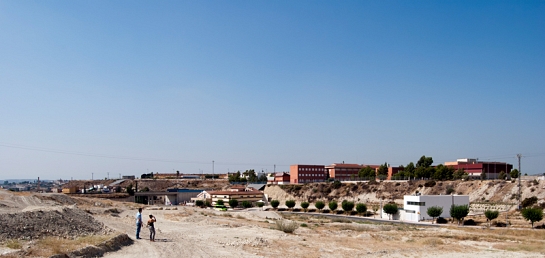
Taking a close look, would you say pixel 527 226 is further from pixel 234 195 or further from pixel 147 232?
pixel 234 195

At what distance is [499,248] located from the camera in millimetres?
40125

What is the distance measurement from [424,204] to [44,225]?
68.6 meters

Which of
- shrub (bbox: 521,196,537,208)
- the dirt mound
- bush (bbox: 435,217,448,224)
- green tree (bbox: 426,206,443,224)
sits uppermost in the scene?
the dirt mound

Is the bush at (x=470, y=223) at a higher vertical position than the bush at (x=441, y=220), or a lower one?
higher

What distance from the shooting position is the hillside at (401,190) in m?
98.9

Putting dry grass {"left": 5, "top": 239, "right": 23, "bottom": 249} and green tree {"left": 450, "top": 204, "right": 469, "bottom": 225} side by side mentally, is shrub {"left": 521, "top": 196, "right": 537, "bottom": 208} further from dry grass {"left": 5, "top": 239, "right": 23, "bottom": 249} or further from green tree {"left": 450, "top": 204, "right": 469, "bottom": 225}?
dry grass {"left": 5, "top": 239, "right": 23, "bottom": 249}

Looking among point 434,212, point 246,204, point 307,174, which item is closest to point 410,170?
point 307,174

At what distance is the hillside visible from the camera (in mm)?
98938

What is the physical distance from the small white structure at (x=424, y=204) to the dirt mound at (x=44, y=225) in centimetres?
6260

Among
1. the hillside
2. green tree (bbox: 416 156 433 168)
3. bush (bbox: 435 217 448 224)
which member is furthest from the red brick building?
bush (bbox: 435 217 448 224)

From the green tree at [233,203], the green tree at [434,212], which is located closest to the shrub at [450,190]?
the green tree at [434,212]

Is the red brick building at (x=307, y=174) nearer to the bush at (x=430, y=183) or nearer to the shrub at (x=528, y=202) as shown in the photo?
the bush at (x=430, y=183)

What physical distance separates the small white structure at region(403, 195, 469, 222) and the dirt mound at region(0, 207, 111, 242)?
205 ft

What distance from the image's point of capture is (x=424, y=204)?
80062mm
